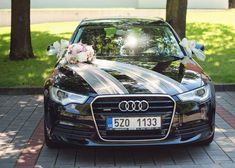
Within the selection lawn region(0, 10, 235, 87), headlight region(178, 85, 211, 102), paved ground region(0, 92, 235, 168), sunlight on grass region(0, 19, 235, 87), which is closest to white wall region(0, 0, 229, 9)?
lawn region(0, 10, 235, 87)

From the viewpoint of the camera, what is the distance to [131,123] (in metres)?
5.14

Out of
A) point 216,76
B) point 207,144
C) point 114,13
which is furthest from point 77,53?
point 114,13

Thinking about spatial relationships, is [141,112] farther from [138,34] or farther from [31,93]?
[31,93]

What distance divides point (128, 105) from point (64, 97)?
731mm

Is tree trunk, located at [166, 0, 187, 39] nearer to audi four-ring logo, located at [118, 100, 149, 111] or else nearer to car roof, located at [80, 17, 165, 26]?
car roof, located at [80, 17, 165, 26]

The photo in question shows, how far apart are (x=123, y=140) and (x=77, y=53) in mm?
1543

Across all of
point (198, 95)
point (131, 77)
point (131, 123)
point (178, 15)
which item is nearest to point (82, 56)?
point (131, 77)

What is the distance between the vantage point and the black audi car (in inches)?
203

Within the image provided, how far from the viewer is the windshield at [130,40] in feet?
21.9

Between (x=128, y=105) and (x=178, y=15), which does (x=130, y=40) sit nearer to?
(x=128, y=105)

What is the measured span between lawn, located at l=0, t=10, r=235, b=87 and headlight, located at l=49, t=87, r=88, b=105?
4.26 m

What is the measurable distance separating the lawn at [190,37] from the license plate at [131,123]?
15.7 feet

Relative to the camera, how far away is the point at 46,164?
A: 5453 millimetres

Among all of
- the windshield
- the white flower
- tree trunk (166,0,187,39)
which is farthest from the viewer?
tree trunk (166,0,187,39)
